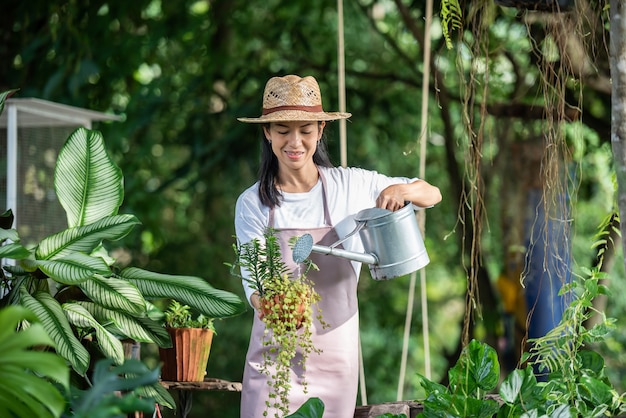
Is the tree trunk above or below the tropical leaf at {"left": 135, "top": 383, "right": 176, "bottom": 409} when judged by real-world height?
above

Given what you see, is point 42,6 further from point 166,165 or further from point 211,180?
point 166,165

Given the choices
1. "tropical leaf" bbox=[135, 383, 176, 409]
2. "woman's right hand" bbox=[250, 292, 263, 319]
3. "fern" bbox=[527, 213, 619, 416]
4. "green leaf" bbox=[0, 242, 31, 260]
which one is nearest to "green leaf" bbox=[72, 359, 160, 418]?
"green leaf" bbox=[0, 242, 31, 260]

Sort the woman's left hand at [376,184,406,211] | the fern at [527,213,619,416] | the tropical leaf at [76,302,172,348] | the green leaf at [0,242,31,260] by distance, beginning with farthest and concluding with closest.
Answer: the tropical leaf at [76,302,172,348], the woman's left hand at [376,184,406,211], the fern at [527,213,619,416], the green leaf at [0,242,31,260]

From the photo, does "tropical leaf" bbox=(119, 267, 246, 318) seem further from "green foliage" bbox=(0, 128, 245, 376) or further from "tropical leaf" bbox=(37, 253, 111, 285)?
"tropical leaf" bbox=(37, 253, 111, 285)

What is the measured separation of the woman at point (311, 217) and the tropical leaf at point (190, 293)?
95 mm

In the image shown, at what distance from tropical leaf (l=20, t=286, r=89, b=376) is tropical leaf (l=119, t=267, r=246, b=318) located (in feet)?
0.74

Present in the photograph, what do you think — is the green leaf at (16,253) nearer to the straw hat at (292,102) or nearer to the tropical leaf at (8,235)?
the tropical leaf at (8,235)

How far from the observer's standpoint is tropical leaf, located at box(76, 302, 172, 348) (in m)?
2.20

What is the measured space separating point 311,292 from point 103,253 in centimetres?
86

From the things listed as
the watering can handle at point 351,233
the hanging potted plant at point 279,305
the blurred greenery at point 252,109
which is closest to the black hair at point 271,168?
the hanging potted plant at point 279,305

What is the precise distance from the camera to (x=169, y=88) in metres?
5.82

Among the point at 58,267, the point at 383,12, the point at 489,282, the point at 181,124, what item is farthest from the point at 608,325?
the point at 383,12

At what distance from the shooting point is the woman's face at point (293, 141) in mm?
2143

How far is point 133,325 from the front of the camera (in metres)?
2.22
